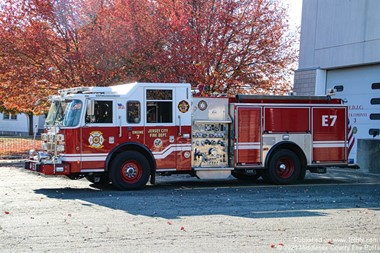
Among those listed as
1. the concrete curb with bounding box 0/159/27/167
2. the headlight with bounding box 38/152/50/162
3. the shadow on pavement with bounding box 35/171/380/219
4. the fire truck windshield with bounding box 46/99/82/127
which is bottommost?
the concrete curb with bounding box 0/159/27/167

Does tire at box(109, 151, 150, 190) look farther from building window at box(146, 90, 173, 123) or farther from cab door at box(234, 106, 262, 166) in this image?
cab door at box(234, 106, 262, 166)

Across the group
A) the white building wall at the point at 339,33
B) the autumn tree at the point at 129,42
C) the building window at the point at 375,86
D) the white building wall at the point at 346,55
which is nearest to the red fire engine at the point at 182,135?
the white building wall at the point at 346,55

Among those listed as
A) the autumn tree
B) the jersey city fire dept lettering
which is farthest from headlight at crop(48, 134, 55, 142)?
the autumn tree

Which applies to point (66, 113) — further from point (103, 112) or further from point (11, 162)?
point (11, 162)

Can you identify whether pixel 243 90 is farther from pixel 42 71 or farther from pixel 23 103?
pixel 23 103

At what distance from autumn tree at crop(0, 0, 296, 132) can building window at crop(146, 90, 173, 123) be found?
19.2 ft

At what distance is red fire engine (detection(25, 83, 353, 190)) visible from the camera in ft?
41.0

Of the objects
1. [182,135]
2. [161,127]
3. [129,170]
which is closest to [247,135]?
[182,135]

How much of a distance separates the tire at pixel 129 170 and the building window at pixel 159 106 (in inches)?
39.6

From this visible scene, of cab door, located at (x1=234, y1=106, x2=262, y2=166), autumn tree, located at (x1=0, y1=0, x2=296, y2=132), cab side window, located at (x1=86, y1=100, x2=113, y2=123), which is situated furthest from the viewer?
autumn tree, located at (x1=0, y1=0, x2=296, y2=132)

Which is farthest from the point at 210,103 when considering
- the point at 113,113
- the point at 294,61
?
the point at 294,61

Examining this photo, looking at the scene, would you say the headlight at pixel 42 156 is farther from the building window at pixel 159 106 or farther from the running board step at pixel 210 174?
the running board step at pixel 210 174

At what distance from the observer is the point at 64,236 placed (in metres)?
7.56

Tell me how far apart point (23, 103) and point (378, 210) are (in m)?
16.7
